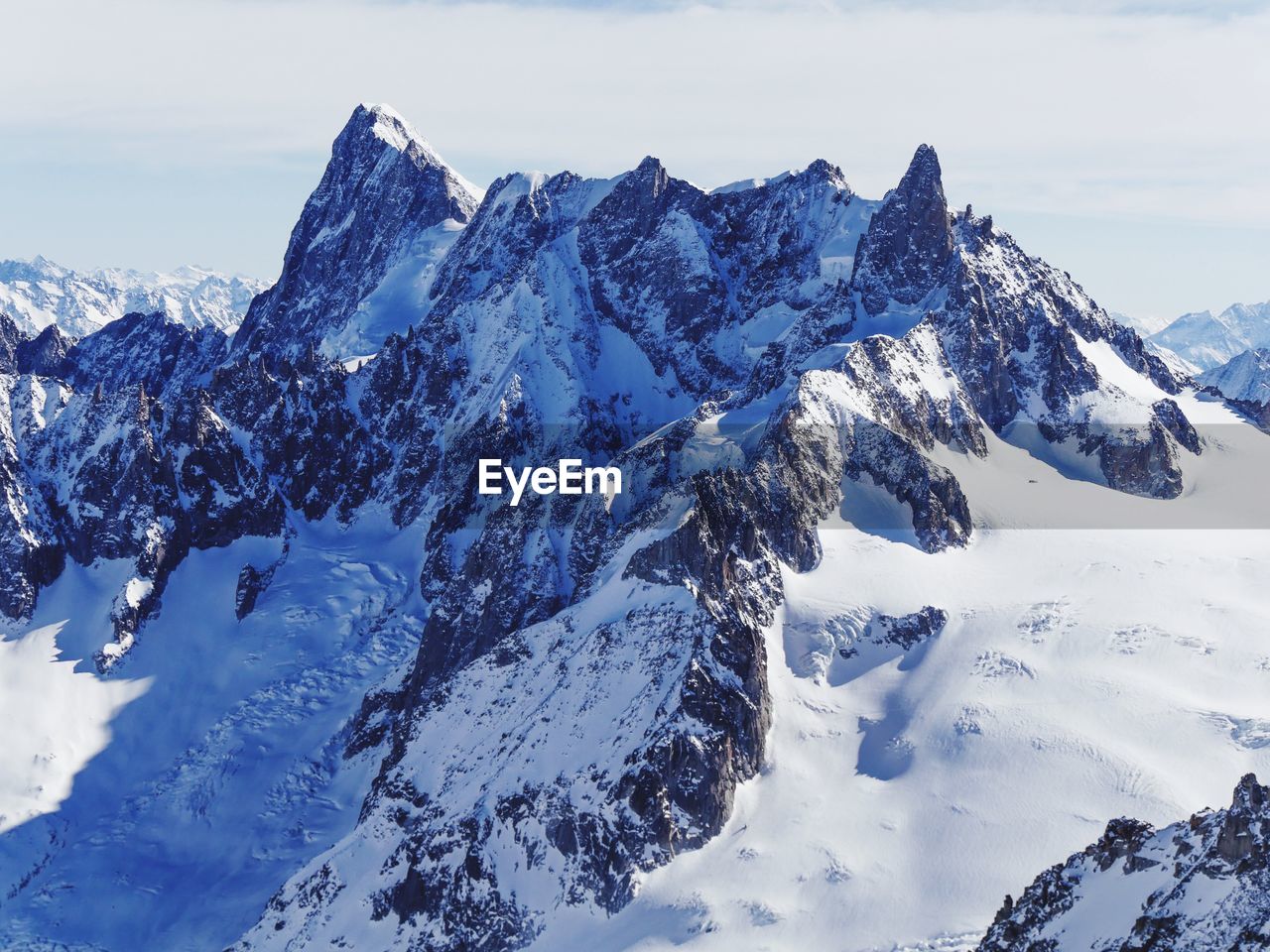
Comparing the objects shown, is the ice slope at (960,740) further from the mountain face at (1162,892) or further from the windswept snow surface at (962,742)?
the mountain face at (1162,892)

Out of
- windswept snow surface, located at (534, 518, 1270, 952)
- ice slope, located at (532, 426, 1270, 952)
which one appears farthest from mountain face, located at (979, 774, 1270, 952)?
ice slope, located at (532, 426, 1270, 952)

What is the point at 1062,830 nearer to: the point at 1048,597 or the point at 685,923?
the point at 685,923

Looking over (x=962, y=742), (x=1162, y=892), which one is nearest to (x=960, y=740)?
(x=962, y=742)

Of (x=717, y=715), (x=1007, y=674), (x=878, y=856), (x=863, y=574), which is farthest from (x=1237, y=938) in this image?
(x=863, y=574)

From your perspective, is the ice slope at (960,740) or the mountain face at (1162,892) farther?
the ice slope at (960,740)

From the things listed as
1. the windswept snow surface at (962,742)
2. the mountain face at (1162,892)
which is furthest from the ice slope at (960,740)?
the mountain face at (1162,892)

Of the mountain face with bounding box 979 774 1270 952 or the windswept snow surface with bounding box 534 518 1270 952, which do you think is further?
the windswept snow surface with bounding box 534 518 1270 952

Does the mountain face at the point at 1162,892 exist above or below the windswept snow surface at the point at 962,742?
above

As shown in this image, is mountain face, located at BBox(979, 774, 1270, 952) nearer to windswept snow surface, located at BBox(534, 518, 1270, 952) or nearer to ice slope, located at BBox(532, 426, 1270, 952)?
windswept snow surface, located at BBox(534, 518, 1270, 952)
